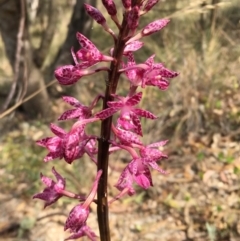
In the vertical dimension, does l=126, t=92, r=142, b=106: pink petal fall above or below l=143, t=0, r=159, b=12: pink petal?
below

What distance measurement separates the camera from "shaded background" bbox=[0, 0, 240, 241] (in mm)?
3986

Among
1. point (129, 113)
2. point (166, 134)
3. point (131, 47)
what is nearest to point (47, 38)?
point (166, 134)

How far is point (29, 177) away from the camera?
15.3ft

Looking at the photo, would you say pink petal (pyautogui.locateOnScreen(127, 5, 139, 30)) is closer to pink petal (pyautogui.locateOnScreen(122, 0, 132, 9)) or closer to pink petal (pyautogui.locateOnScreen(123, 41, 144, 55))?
pink petal (pyautogui.locateOnScreen(122, 0, 132, 9))

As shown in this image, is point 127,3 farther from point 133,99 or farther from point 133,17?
point 133,99

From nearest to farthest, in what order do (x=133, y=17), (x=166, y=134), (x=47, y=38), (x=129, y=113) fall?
1. (x=133, y=17)
2. (x=129, y=113)
3. (x=166, y=134)
4. (x=47, y=38)

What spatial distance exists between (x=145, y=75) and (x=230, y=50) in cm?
415

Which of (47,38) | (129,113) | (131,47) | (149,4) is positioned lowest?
(129,113)

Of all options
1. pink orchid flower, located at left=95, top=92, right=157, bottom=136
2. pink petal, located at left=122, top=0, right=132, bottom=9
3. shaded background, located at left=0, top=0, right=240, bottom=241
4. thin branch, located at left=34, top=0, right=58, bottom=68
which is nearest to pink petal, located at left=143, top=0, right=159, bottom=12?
pink petal, located at left=122, top=0, right=132, bottom=9

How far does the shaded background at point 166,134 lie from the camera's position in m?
3.99

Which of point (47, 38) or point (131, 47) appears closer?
point (131, 47)

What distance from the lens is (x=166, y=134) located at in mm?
5000

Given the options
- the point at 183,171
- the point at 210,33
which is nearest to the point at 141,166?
the point at 183,171

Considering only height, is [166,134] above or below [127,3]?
below
